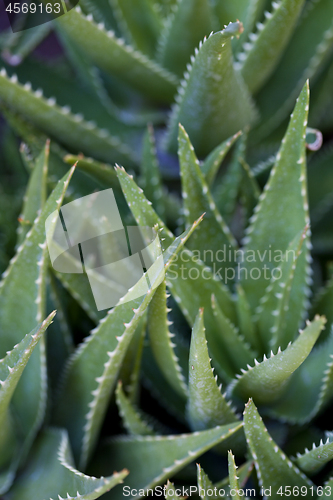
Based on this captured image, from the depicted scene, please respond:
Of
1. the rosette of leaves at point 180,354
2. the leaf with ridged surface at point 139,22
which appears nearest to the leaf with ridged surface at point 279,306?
the rosette of leaves at point 180,354

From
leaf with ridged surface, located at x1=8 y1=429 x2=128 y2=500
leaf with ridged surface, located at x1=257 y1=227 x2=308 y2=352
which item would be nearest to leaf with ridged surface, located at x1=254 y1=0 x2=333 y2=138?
leaf with ridged surface, located at x1=257 y1=227 x2=308 y2=352

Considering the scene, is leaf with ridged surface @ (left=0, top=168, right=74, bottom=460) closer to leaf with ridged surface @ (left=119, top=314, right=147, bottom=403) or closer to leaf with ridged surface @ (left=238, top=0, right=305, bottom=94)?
leaf with ridged surface @ (left=119, top=314, right=147, bottom=403)

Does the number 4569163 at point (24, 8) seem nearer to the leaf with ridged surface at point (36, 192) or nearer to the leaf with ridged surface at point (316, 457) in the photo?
the leaf with ridged surface at point (36, 192)

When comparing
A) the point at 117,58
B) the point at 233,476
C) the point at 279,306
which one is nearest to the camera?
the point at 233,476

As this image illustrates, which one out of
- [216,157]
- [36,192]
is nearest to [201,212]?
[216,157]

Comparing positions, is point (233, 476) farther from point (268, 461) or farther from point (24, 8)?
point (24, 8)
